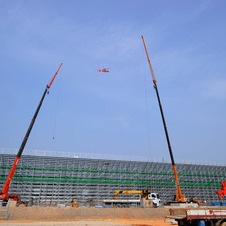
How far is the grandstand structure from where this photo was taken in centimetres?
4909

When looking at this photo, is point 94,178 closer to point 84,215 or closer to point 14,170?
point 14,170

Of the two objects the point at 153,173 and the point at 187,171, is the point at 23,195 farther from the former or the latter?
the point at 187,171

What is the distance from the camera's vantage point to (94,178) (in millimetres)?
54062

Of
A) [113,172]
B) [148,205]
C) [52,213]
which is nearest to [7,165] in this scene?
[113,172]

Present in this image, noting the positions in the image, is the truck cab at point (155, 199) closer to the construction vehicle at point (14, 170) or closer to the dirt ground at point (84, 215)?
the dirt ground at point (84, 215)

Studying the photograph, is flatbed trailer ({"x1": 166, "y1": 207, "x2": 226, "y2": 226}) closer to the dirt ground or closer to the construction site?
the dirt ground

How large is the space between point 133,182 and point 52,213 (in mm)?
35729

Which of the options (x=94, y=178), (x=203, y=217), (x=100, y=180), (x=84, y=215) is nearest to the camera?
(x=203, y=217)

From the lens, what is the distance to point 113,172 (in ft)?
184

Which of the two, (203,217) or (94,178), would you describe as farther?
(94,178)

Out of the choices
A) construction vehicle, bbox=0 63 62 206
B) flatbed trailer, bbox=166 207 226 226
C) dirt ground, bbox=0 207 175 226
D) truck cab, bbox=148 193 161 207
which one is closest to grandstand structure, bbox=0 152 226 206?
construction vehicle, bbox=0 63 62 206

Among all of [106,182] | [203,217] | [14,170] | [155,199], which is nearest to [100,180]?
[106,182]

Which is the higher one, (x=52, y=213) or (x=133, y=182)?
(x=133, y=182)

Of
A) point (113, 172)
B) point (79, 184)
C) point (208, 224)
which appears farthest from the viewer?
point (113, 172)
